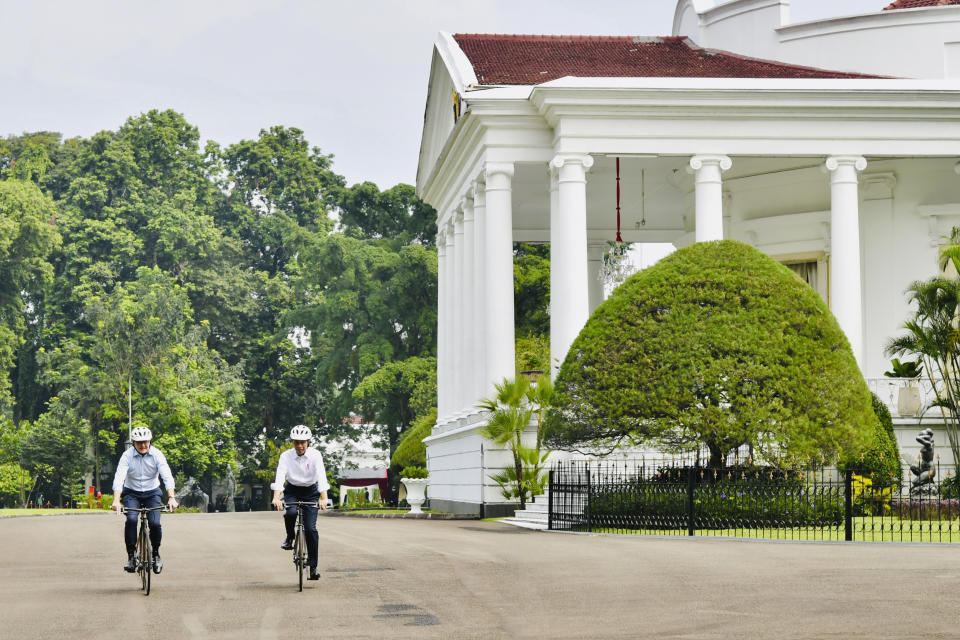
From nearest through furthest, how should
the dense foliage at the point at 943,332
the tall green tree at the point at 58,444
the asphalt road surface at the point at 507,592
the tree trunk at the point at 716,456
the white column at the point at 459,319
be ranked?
1. the asphalt road surface at the point at 507,592
2. the tree trunk at the point at 716,456
3. the dense foliage at the point at 943,332
4. the white column at the point at 459,319
5. the tall green tree at the point at 58,444

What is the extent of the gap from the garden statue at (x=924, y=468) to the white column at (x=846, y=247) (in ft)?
12.2

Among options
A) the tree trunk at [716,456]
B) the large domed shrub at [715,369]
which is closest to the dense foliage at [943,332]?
the large domed shrub at [715,369]

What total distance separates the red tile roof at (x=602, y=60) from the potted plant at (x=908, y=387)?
23.8ft

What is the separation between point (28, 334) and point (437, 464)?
3713 centimetres

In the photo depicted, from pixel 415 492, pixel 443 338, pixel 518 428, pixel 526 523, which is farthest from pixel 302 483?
pixel 443 338

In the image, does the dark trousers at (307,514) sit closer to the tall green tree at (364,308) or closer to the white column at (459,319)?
the white column at (459,319)

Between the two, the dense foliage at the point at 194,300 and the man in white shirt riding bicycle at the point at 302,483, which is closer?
the man in white shirt riding bicycle at the point at 302,483

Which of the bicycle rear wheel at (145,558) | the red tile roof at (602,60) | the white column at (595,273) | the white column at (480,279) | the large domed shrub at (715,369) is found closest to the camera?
the bicycle rear wheel at (145,558)

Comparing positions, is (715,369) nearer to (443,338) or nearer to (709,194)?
(709,194)

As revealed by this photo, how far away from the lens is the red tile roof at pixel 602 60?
3388 cm

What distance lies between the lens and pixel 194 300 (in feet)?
232

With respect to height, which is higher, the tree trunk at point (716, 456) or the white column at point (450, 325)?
the white column at point (450, 325)

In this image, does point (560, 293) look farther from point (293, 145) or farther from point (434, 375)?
point (293, 145)

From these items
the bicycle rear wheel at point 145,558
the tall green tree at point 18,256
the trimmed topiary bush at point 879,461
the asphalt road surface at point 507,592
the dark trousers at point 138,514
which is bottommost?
the asphalt road surface at point 507,592
